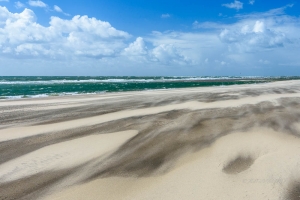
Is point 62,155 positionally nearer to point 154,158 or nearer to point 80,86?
point 154,158

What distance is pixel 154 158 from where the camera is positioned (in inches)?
264

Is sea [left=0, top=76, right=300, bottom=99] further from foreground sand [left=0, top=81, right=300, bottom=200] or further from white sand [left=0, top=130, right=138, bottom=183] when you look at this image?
white sand [left=0, top=130, right=138, bottom=183]

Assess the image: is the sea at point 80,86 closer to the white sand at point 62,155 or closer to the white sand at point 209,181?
the white sand at point 62,155

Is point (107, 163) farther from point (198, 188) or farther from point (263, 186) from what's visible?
point (263, 186)

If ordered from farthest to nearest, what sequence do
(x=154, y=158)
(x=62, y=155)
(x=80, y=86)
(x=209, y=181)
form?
(x=80, y=86) → (x=62, y=155) → (x=154, y=158) → (x=209, y=181)

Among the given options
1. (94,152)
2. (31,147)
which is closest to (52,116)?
(31,147)

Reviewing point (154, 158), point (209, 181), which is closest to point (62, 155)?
point (154, 158)

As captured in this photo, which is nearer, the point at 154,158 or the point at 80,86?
the point at 154,158

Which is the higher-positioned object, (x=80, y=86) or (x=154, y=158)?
(x=80, y=86)

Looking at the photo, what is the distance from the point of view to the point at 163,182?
5324mm

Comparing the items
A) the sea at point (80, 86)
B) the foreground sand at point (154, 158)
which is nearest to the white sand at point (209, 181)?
the foreground sand at point (154, 158)

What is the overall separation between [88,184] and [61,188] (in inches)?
22.8

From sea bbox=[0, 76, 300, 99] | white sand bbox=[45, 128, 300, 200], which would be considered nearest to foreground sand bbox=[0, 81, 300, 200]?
white sand bbox=[45, 128, 300, 200]

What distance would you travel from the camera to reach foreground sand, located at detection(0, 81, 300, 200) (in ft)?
16.4
